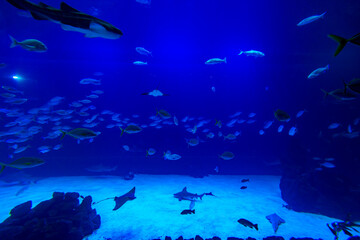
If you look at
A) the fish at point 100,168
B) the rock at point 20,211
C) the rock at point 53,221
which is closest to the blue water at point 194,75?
the fish at point 100,168

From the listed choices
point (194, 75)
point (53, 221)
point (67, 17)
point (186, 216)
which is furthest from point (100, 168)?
point (67, 17)

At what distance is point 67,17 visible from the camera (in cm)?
182

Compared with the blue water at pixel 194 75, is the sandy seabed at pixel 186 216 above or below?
below

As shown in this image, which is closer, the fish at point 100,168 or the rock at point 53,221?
the rock at point 53,221

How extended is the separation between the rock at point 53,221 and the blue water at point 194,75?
21.4 feet

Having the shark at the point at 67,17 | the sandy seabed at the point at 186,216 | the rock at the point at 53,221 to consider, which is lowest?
the sandy seabed at the point at 186,216

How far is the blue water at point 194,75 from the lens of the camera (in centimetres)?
1150

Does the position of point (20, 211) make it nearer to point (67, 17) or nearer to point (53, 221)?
point (53, 221)

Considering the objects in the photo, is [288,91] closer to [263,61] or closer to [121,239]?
[263,61]

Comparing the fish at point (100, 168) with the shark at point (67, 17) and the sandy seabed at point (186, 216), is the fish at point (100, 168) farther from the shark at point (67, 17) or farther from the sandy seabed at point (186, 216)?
the shark at point (67, 17)

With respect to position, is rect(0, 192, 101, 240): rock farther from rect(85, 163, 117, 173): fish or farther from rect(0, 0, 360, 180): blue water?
rect(85, 163, 117, 173): fish

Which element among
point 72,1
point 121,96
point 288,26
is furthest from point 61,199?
point 121,96

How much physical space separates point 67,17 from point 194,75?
67.3ft

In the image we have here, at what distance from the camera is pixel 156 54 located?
1733 cm
